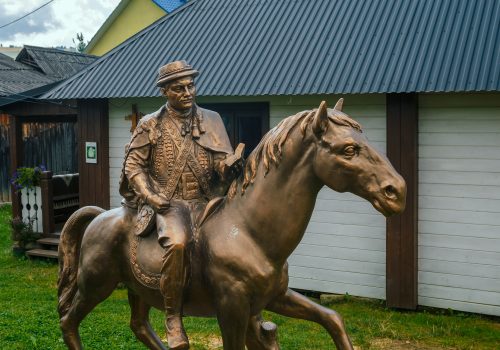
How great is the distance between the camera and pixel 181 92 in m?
3.61

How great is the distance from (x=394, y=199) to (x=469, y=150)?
499cm

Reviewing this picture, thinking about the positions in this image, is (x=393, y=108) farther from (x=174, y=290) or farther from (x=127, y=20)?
(x=127, y=20)

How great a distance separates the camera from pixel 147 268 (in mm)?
3598

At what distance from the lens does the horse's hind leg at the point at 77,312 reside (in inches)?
157

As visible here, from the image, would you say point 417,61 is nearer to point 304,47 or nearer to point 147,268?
point 304,47

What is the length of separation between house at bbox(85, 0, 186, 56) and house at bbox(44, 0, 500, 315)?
1508 cm

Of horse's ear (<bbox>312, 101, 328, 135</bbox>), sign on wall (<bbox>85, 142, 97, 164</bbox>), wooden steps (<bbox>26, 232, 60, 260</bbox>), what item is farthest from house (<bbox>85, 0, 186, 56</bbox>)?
horse's ear (<bbox>312, 101, 328, 135</bbox>)

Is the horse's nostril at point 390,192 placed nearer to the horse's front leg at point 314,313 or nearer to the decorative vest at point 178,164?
the horse's front leg at point 314,313

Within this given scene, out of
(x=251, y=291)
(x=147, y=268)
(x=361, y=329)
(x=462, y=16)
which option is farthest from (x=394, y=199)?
(x=462, y=16)

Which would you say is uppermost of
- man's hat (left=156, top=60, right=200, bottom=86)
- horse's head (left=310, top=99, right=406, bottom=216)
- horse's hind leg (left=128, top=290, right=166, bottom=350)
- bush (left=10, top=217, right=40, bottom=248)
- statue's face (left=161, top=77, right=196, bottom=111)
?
man's hat (left=156, top=60, right=200, bottom=86)

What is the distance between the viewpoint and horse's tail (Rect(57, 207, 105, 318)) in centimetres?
425

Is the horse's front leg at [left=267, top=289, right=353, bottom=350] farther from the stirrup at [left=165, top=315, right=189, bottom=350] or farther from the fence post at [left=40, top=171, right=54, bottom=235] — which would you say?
the fence post at [left=40, top=171, right=54, bottom=235]

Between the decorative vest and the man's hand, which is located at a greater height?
the decorative vest

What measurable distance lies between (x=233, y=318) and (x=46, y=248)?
836 centimetres
